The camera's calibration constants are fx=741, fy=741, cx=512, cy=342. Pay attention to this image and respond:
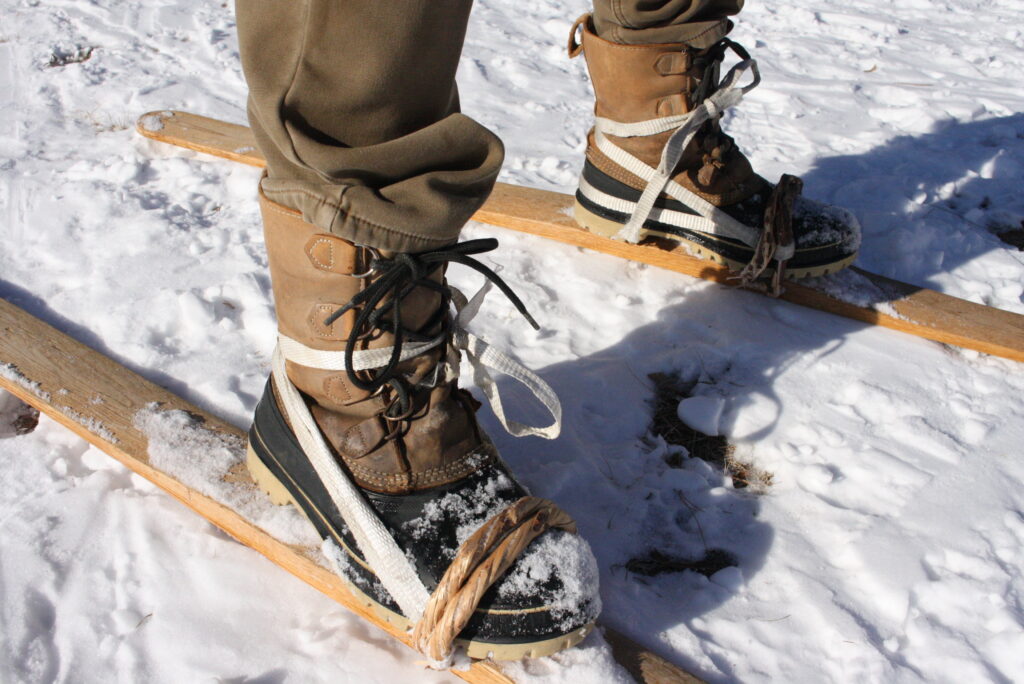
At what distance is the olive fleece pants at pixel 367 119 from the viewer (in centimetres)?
79

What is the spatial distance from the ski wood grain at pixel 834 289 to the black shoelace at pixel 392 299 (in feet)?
3.43

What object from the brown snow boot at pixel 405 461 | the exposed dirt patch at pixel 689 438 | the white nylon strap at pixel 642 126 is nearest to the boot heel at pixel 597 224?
→ the white nylon strap at pixel 642 126

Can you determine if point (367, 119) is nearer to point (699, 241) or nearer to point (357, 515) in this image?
point (357, 515)

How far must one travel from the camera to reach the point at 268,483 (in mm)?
1192

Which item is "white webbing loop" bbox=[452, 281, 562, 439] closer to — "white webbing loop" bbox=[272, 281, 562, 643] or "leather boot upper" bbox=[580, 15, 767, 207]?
"white webbing loop" bbox=[272, 281, 562, 643]

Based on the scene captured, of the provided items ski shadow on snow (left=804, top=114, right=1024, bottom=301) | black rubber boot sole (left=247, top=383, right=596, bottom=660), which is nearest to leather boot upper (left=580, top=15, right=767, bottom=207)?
ski shadow on snow (left=804, top=114, right=1024, bottom=301)

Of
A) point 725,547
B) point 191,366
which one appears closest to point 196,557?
point 191,366

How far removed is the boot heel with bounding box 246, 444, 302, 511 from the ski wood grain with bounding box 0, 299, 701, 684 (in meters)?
0.03

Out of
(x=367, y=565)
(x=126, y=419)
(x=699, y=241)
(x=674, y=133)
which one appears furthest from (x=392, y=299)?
(x=699, y=241)

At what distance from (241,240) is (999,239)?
2.24m

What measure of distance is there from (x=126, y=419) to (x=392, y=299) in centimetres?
71

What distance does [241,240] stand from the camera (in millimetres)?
1984

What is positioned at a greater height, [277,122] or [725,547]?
[277,122]

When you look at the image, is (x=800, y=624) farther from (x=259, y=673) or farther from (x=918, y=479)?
(x=259, y=673)
